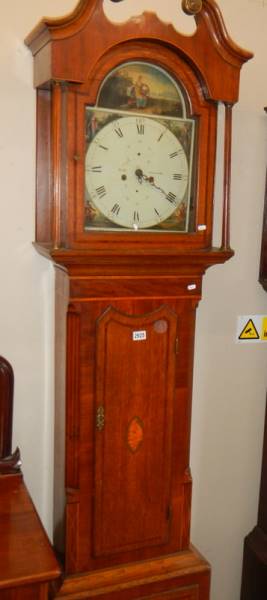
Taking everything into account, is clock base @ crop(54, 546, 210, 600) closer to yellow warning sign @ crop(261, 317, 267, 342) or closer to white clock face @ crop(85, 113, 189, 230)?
yellow warning sign @ crop(261, 317, 267, 342)

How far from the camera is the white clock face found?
1.52 meters

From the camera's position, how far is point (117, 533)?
1698 mm

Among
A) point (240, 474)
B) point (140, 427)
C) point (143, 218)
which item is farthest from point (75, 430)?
point (240, 474)

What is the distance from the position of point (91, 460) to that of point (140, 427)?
163mm

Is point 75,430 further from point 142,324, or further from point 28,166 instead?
point 28,166

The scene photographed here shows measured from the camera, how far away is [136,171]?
5.13ft

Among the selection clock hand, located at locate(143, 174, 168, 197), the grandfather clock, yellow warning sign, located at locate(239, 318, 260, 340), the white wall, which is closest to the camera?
the grandfather clock

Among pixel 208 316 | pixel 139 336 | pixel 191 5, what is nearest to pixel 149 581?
pixel 139 336

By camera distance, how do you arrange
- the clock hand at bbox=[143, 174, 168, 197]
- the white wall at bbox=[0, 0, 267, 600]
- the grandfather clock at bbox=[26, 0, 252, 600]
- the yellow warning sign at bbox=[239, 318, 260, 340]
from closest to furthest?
the grandfather clock at bbox=[26, 0, 252, 600] → the clock hand at bbox=[143, 174, 168, 197] → the white wall at bbox=[0, 0, 267, 600] → the yellow warning sign at bbox=[239, 318, 260, 340]

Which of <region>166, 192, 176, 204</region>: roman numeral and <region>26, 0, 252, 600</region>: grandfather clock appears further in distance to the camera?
<region>166, 192, 176, 204</region>: roman numeral

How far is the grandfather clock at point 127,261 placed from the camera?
1.47 m

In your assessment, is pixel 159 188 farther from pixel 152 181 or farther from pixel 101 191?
pixel 101 191

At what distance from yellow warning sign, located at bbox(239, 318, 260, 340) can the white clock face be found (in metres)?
0.68

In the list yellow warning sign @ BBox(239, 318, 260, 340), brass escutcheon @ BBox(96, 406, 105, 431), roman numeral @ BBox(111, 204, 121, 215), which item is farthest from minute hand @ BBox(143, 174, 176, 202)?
yellow warning sign @ BBox(239, 318, 260, 340)
